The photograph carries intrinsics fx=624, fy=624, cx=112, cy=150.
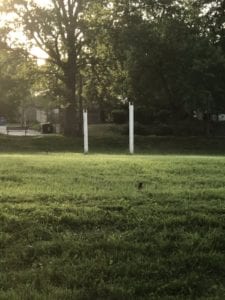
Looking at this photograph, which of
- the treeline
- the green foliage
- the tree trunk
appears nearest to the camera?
the treeline

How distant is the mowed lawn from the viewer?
5492 mm

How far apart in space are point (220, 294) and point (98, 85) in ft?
118

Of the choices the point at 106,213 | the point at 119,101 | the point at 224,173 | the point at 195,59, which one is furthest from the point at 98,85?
the point at 106,213

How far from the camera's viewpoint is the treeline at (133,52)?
3450 cm

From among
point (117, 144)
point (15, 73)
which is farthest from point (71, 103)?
point (117, 144)

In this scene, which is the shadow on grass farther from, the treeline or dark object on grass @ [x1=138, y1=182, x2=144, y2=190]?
dark object on grass @ [x1=138, y1=182, x2=144, y2=190]

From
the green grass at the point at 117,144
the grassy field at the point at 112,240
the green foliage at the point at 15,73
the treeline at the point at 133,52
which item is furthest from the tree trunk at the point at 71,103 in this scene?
the grassy field at the point at 112,240

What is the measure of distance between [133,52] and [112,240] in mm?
28904

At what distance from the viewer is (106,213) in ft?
24.8

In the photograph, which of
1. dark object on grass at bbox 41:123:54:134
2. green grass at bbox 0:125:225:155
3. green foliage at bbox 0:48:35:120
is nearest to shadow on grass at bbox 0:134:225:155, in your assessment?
green grass at bbox 0:125:225:155

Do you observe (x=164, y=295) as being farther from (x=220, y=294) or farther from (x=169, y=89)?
(x=169, y=89)

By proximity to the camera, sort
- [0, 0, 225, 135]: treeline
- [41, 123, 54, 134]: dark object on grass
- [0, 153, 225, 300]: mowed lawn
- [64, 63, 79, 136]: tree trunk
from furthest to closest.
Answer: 1. [41, 123, 54, 134]: dark object on grass
2. [64, 63, 79, 136]: tree trunk
3. [0, 0, 225, 135]: treeline
4. [0, 153, 225, 300]: mowed lawn

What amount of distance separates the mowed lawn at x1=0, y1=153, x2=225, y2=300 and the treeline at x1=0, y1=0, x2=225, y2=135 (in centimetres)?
2496

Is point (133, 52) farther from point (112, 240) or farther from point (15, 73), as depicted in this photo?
point (112, 240)
